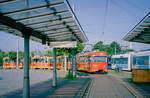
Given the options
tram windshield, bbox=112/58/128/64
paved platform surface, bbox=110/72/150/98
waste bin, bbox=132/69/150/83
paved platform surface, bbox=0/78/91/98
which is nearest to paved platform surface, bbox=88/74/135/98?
paved platform surface, bbox=110/72/150/98

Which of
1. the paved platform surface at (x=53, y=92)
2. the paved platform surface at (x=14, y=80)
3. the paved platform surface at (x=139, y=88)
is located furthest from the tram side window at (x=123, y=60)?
the paved platform surface at (x=53, y=92)

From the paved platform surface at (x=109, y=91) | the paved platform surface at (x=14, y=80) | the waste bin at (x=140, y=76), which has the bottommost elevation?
the paved platform surface at (x=14, y=80)

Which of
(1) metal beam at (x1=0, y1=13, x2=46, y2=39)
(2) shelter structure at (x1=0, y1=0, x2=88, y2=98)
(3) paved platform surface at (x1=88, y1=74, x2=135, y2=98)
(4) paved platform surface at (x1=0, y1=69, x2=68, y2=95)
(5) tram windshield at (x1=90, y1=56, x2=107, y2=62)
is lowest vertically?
(4) paved platform surface at (x1=0, y1=69, x2=68, y2=95)

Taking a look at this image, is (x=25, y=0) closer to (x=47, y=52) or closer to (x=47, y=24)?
(x=47, y=24)

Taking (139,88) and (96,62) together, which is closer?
(139,88)

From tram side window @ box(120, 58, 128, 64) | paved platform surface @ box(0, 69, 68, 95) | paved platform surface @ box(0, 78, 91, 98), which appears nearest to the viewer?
paved platform surface @ box(0, 78, 91, 98)

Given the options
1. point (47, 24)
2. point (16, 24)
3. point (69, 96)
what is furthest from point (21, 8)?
point (69, 96)

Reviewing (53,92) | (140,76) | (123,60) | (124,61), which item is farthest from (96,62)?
(53,92)

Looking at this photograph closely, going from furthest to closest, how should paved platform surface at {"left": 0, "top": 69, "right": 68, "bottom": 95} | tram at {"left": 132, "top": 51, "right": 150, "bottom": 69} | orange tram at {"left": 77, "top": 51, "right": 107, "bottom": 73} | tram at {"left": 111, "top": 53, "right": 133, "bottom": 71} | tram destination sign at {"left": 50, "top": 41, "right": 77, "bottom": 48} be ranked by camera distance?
tram at {"left": 111, "top": 53, "right": 133, "bottom": 71}, orange tram at {"left": 77, "top": 51, "right": 107, "bottom": 73}, tram at {"left": 132, "top": 51, "right": 150, "bottom": 69}, paved platform surface at {"left": 0, "top": 69, "right": 68, "bottom": 95}, tram destination sign at {"left": 50, "top": 41, "right": 77, "bottom": 48}

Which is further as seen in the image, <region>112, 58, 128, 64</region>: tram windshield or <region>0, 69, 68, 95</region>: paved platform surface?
<region>112, 58, 128, 64</region>: tram windshield

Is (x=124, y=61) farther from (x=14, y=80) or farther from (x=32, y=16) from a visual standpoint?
(x=32, y=16)

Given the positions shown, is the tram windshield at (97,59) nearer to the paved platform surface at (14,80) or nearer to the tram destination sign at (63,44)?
the paved platform surface at (14,80)

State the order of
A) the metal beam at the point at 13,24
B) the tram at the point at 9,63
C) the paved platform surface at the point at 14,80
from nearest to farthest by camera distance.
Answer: the metal beam at the point at 13,24, the paved platform surface at the point at 14,80, the tram at the point at 9,63

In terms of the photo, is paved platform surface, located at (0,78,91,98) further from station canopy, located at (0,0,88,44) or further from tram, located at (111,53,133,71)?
tram, located at (111,53,133,71)
